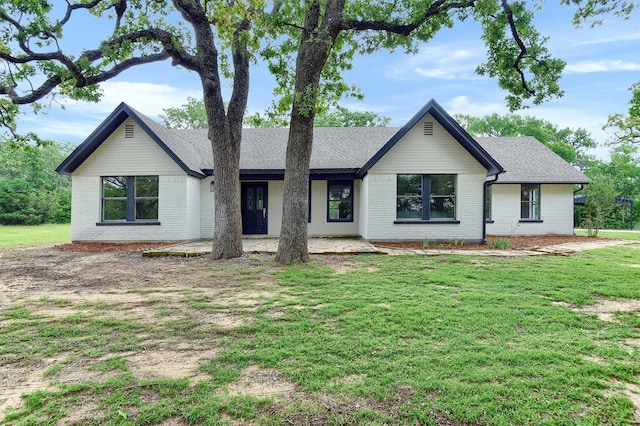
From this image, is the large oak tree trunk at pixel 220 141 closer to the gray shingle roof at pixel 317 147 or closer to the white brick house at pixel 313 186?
the white brick house at pixel 313 186

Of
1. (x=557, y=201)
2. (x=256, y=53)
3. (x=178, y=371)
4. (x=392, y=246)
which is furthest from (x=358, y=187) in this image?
(x=178, y=371)

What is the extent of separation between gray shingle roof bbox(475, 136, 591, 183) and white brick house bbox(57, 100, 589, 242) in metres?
0.22

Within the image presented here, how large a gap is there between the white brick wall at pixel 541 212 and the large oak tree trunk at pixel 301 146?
11032 millimetres

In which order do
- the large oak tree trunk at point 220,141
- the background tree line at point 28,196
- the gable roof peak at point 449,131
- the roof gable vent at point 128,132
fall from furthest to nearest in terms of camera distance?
the background tree line at point 28,196 < the roof gable vent at point 128,132 < the gable roof peak at point 449,131 < the large oak tree trunk at point 220,141

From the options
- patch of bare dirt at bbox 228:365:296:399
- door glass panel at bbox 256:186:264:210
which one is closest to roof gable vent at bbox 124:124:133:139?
door glass panel at bbox 256:186:264:210

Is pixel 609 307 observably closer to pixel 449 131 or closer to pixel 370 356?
pixel 370 356

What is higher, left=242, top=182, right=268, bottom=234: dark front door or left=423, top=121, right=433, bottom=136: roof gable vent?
left=423, top=121, right=433, bottom=136: roof gable vent

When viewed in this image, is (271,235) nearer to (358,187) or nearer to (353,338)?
(358,187)

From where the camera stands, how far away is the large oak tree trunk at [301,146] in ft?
26.1

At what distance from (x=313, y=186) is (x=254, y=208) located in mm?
2898

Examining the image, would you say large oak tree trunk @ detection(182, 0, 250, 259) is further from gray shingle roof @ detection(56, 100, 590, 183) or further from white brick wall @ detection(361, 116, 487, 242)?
white brick wall @ detection(361, 116, 487, 242)

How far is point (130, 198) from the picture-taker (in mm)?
12922

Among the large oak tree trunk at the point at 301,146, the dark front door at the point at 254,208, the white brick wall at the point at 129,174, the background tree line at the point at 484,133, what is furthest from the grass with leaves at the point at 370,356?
the background tree line at the point at 484,133

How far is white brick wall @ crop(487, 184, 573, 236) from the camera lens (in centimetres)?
1522
